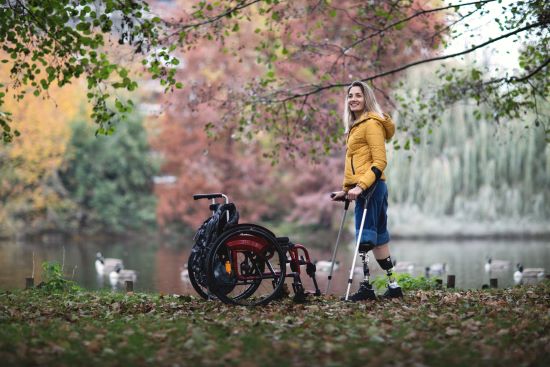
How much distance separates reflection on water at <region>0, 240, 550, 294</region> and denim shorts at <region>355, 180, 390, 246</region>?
5.92 meters

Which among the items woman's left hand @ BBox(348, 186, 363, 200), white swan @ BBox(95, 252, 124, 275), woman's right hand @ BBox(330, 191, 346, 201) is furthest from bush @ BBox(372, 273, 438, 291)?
white swan @ BBox(95, 252, 124, 275)

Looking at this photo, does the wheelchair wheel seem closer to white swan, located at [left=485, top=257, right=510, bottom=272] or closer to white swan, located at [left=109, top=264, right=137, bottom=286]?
white swan, located at [left=109, top=264, right=137, bottom=286]

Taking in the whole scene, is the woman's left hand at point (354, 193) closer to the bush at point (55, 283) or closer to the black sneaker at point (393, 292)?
Result: the black sneaker at point (393, 292)

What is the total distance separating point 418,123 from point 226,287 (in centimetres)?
671

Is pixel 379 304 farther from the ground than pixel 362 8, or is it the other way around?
pixel 362 8

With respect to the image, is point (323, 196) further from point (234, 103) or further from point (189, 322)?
point (189, 322)

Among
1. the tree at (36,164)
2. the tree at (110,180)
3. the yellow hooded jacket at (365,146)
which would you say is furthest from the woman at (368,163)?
the tree at (110,180)

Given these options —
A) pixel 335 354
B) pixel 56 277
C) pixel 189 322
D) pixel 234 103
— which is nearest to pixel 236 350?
pixel 335 354

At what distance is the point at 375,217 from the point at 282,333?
8.03 ft

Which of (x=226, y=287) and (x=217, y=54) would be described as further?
(x=217, y=54)

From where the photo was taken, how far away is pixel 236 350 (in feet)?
17.2

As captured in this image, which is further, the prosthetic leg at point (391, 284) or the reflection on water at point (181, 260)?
the reflection on water at point (181, 260)

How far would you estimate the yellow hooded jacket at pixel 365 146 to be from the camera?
26.0 feet

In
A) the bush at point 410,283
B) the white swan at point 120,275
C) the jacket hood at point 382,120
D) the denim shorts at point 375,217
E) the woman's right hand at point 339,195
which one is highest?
the jacket hood at point 382,120
